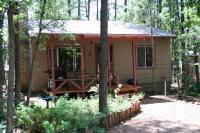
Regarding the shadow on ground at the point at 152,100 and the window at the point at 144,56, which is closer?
the shadow on ground at the point at 152,100

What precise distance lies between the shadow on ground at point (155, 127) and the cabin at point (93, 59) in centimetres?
591

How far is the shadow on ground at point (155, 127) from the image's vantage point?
372 inches

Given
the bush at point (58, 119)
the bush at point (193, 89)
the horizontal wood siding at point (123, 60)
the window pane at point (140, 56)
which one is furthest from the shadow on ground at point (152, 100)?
the bush at point (58, 119)

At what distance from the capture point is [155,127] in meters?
9.85

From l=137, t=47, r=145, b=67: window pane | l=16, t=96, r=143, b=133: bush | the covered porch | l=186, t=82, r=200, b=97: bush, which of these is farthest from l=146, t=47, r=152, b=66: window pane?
l=16, t=96, r=143, b=133: bush

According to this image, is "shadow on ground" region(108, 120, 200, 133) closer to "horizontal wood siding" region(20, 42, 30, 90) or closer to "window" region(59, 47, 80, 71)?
"window" region(59, 47, 80, 71)

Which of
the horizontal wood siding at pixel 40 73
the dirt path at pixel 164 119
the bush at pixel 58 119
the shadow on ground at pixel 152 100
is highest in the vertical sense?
the horizontal wood siding at pixel 40 73

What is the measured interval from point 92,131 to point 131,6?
22.9 meters

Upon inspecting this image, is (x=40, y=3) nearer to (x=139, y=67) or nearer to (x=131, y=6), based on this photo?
(x=139, y=67)

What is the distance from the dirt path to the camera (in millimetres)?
9617

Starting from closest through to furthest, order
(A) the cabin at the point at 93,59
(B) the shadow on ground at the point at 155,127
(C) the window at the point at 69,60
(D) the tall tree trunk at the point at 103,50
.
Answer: (B) the shadow on ground at the point at 155,127, (D) the tall tree trunk at the point at 103,50, (A) the cabin at the point at 93,59, (C) the window at the point at 69,60

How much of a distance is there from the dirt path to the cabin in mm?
3339

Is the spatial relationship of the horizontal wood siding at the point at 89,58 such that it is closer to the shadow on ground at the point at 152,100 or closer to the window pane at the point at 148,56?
the window pane at the point at 148,56

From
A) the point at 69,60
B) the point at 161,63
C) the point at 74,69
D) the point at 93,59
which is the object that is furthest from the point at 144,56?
the point at 69,60
